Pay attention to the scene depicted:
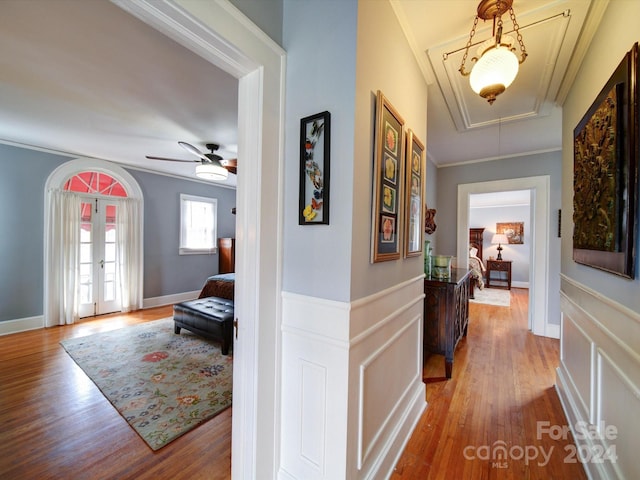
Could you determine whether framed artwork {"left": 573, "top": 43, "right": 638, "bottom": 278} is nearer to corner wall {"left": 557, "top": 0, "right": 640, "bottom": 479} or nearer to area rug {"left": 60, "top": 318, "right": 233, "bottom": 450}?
corner wall {"left": 557, "top": 0, "right": 640, "bottom": 479}

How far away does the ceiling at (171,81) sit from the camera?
1517 millimetres

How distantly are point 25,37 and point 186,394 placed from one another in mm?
2709

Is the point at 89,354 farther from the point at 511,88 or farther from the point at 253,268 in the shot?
the point at 511,88

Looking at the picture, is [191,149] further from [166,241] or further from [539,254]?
[539,254]

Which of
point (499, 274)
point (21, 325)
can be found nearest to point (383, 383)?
point (21, 325)

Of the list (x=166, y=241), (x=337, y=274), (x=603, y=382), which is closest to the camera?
(x=337, y=274)

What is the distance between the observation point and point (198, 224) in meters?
5.67

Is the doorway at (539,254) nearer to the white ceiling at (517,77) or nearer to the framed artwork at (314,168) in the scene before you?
the white ceiling at (517,77)

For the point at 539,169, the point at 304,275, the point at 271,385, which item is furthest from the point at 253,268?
the point at 539,169

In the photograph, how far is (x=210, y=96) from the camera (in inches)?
90.4

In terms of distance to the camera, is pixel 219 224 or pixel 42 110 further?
pixel 219 224

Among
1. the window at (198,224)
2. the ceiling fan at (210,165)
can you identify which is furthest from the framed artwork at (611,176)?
the window at (198,224)

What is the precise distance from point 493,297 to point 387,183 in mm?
5830

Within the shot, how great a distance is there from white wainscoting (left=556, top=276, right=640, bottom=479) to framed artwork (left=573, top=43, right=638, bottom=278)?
0.81 feet
